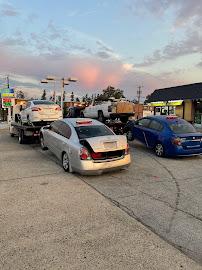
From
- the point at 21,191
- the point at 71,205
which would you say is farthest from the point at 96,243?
the point at 21,191

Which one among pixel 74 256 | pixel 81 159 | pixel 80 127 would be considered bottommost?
pixel 74 256

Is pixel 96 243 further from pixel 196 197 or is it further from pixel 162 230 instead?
pixel 196 197

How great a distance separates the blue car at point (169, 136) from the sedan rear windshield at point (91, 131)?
113 inches

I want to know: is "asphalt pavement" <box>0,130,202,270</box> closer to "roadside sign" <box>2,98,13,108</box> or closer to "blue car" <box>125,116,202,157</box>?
"blue car" <box>125,116,202,157</box>

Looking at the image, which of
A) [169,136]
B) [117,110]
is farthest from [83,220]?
[117,110]

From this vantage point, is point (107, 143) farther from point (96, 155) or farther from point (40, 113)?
point (40, 113)

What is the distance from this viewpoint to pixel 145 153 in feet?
39.2

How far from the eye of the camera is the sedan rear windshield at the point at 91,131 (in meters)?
Result: 8.63

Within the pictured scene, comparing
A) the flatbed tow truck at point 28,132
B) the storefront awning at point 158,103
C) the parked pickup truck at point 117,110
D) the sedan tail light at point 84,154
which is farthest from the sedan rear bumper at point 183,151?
the storefront awning at point 158,103

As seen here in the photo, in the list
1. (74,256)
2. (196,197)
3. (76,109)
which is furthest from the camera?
(76,109)

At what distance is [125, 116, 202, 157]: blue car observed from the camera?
10641mm

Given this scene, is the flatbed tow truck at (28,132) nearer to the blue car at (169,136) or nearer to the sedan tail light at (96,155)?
the blue car at (169,136)

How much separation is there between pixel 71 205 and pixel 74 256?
1.97 metres

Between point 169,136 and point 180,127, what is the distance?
0.93 m
